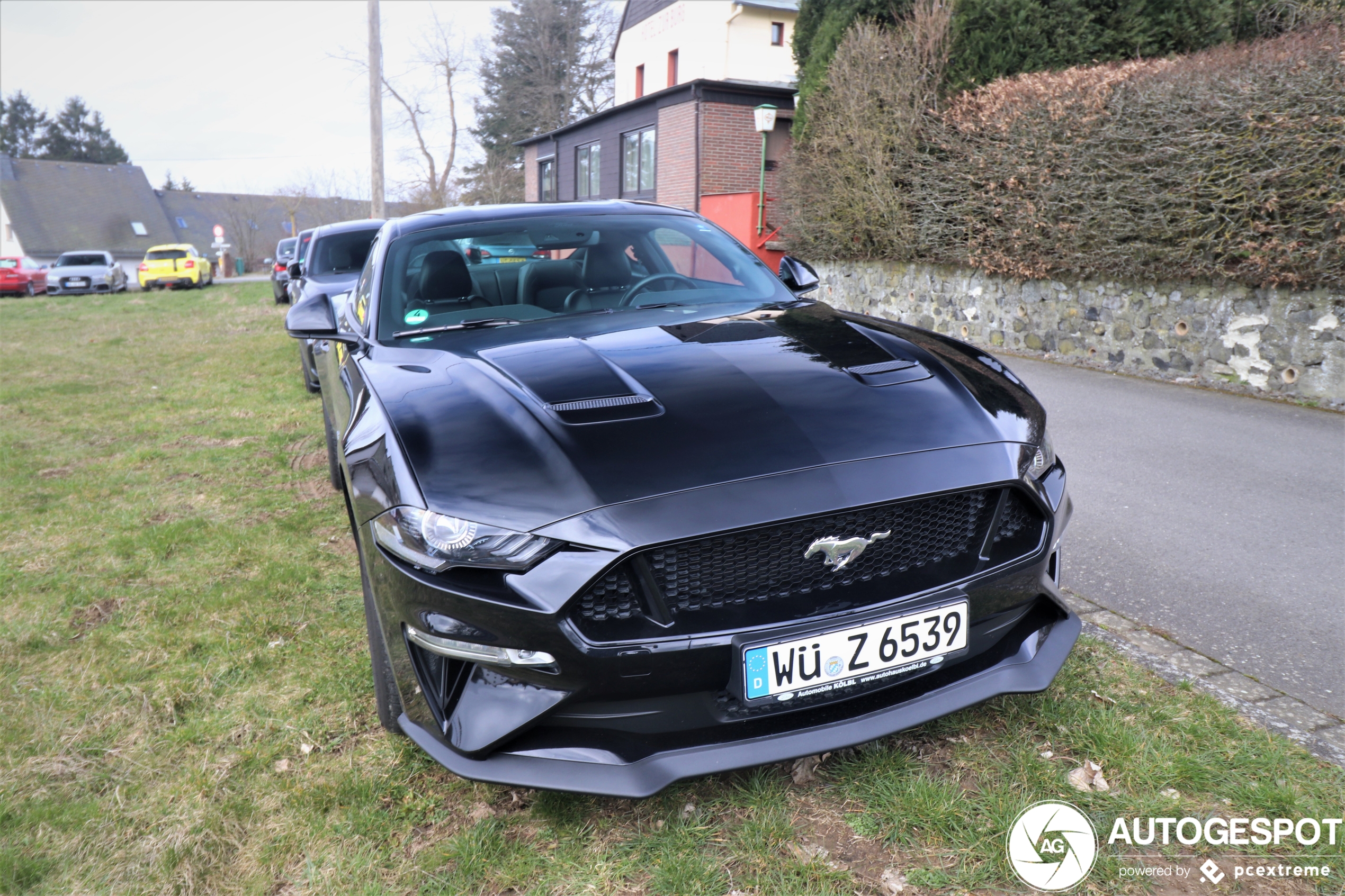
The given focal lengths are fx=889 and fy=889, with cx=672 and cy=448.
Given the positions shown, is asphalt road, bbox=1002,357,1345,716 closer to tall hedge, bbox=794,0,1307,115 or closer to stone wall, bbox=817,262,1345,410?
stone wall, bbox=817,262,1345,410

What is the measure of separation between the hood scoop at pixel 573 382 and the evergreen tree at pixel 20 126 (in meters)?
76.5

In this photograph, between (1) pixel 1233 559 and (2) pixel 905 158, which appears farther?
(2) pixel 905 158

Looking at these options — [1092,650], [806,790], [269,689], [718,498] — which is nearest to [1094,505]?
[1092,650]

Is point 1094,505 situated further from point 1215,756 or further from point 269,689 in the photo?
Result: point 269,689

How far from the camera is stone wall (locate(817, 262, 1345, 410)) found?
21.7 ft

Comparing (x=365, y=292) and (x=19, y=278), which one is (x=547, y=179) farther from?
(x=365, y=292)

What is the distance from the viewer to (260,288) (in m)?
27.5

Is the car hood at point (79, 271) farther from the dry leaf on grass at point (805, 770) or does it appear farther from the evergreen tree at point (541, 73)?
the dry leaf on grass at point (805, 770)

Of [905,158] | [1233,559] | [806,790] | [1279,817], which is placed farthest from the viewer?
[905,158]

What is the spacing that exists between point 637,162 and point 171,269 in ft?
57.5

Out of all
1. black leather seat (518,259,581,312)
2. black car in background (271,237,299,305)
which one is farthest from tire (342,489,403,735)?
black car in background (271,237,299,305)

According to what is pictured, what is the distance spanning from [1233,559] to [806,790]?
2.55 metres

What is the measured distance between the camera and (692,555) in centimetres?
187

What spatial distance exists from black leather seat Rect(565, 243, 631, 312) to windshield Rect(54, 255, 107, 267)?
31.8m
